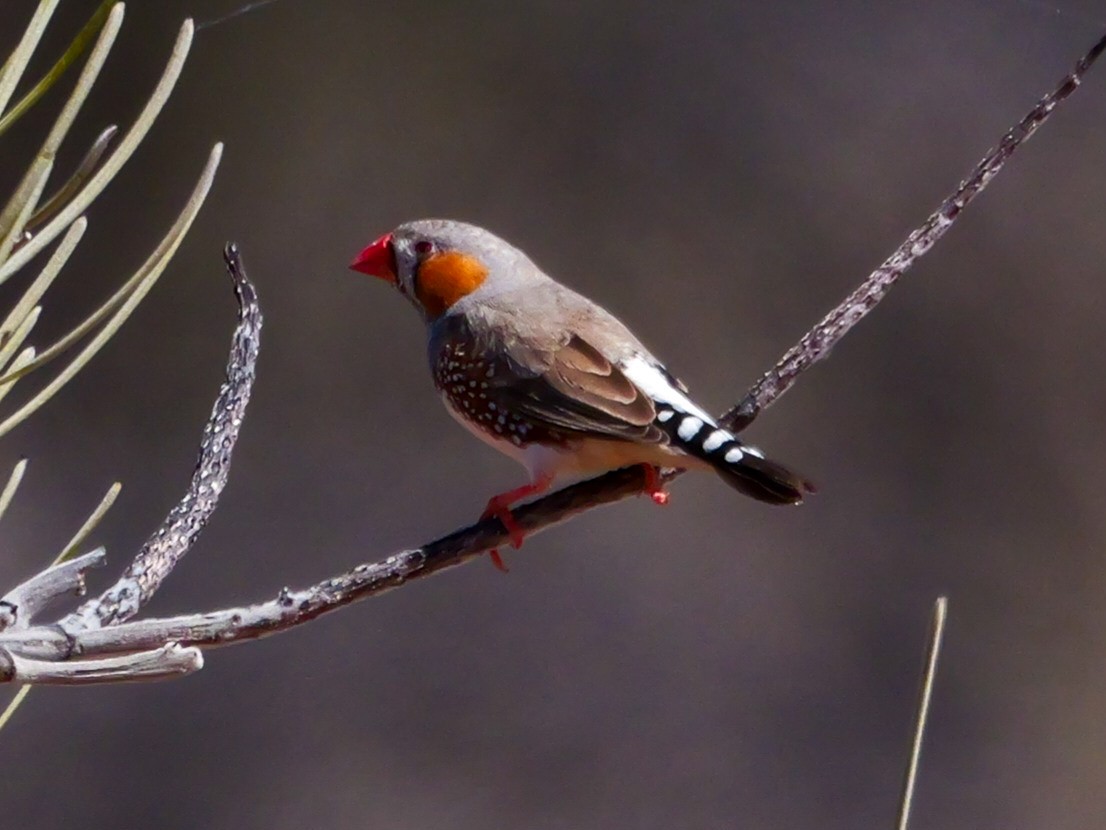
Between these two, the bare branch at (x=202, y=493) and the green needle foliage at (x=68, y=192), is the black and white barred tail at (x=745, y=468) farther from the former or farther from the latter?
the green needle foliage at (x=68, y=192)

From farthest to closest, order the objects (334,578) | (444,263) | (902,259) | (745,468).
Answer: (444,263) < (745,468) < (902,259) < (334,578)

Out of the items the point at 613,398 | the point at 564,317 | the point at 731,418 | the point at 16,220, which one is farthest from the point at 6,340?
the point at 564,317

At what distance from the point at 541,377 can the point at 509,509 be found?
1.36ft

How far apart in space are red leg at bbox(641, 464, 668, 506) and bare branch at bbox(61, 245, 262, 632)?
407 millimetres

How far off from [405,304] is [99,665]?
10.1 feet

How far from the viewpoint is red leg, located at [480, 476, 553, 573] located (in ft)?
3.01

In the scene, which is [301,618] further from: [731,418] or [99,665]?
[731,418]

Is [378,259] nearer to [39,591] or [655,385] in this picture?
[655,385]

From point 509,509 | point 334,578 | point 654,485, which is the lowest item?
point 334,578

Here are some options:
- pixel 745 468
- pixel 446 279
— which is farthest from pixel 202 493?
pixel 446 279

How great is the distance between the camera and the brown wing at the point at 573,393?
1301mm

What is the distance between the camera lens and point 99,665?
483 millimetres

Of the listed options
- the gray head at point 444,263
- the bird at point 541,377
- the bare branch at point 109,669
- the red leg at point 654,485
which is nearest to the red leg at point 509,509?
the bird at point 541,377

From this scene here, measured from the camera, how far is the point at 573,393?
1.36m
